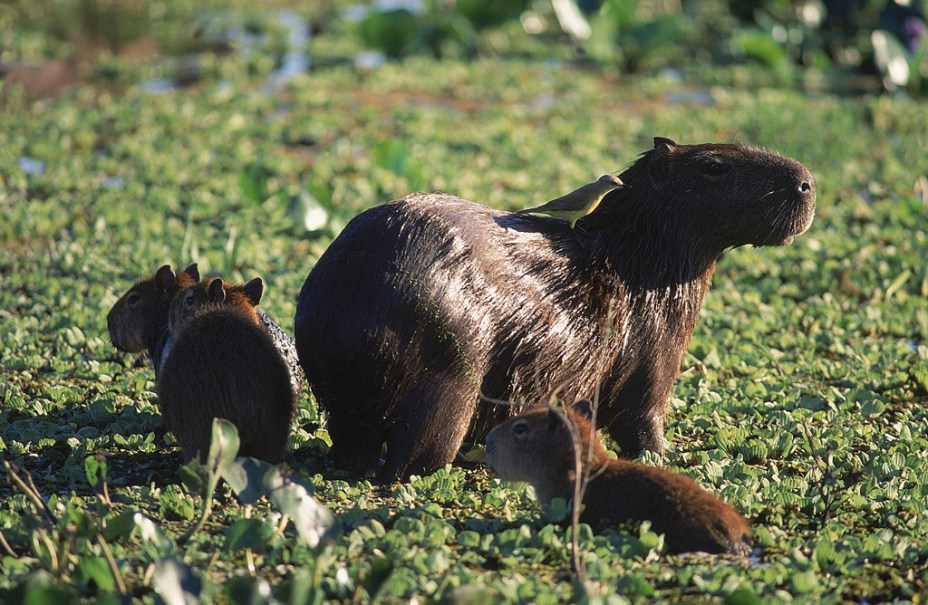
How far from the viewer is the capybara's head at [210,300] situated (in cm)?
432

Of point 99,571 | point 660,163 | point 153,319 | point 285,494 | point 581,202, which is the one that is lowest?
point 99,571

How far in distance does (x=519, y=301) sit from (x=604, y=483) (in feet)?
2.42

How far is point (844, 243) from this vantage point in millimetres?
7238

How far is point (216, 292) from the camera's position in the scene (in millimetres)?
4324

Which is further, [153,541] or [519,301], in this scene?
[519,301]

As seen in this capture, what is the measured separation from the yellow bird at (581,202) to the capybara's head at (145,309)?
1319 millimetres

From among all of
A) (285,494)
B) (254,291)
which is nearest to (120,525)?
(285,494)

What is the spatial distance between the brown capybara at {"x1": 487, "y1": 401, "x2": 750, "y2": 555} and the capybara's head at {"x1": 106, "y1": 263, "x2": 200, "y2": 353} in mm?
1441

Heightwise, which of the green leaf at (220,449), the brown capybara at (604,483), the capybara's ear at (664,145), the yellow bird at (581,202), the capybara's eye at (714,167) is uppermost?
the capybara's ear at (664,145)

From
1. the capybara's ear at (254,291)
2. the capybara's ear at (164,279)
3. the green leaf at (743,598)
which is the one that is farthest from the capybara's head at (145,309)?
the green leaf at (743,598)

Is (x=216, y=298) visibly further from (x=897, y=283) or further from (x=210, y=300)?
(x=897, y=283)

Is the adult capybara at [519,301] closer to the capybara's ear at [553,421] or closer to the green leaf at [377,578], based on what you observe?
the capybara's ear at [553,421]

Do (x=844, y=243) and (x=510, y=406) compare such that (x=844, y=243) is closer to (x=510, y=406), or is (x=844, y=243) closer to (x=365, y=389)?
(x=510, y=406)

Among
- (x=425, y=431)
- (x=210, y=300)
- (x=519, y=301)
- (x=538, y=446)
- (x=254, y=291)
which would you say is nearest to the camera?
(x=538, y=446)
